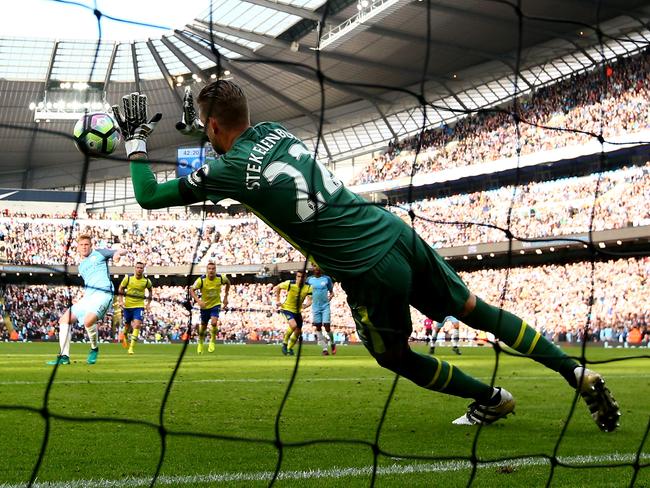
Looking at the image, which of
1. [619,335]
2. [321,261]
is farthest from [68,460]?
[619,335]

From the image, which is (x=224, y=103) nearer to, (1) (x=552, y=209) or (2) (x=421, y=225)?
(1) (x=552, y=209)

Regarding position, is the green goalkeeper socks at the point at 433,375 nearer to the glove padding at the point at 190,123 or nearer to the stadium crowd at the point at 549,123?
the glove padding at the point at 190,123

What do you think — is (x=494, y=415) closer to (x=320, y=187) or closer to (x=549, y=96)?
(x=320, y=187)

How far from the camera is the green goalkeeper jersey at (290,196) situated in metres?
3.75

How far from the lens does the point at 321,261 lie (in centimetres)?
396

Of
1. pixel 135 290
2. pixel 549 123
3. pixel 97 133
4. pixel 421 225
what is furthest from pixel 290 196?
pixel 421 225

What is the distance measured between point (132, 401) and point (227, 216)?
41.9m

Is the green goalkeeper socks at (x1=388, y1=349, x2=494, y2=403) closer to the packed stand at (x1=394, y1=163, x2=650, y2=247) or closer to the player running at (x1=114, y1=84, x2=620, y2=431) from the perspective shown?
the player running at (x1=114, y1=84, x2=620, y2=431)

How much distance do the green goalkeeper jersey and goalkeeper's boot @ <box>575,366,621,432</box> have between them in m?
1.23

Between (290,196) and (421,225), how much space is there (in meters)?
34.2

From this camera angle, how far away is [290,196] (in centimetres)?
379

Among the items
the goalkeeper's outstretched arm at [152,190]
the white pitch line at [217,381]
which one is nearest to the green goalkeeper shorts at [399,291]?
the goalkeeper's outstretched arm at [152,190]

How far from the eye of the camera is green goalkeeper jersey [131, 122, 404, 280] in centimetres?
375

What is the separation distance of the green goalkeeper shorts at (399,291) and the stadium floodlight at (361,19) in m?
29.0
